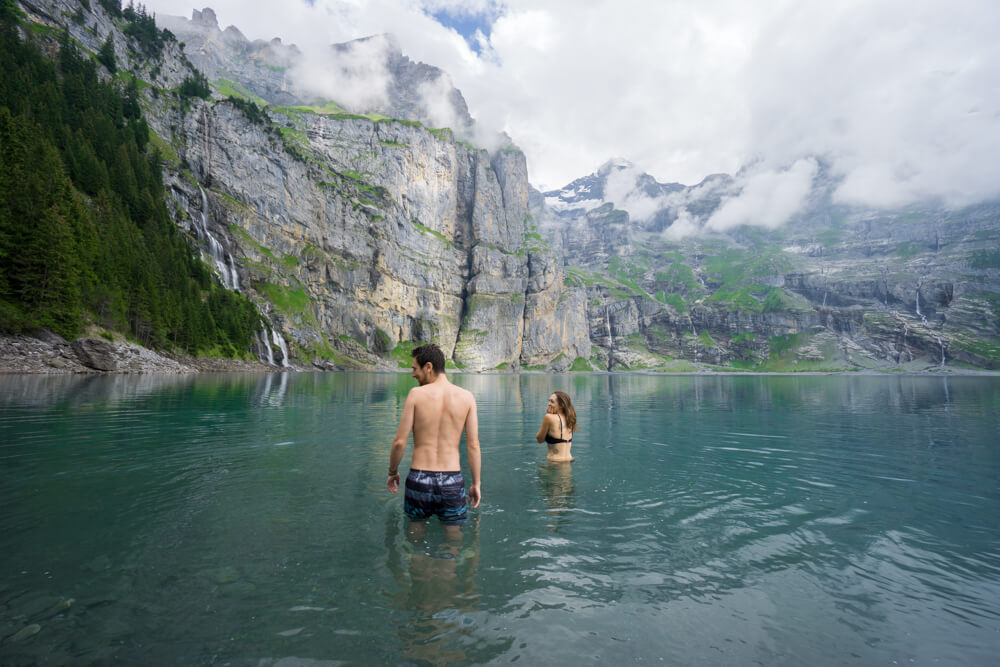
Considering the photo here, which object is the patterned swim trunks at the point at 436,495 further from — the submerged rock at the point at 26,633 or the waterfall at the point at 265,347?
the waterfall at the point at 265,347

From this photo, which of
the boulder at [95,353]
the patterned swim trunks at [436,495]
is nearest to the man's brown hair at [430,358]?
the patterned swim trunks at [436,495]

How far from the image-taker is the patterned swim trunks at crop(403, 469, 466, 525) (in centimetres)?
752

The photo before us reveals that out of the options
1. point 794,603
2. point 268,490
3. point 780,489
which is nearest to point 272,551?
point 268,490

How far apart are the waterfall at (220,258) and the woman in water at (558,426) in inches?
4074

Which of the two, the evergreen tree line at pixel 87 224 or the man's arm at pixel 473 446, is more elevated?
the evergreen tree line at pixel 87 224

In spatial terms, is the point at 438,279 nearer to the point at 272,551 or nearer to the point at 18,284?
the point at 18,284

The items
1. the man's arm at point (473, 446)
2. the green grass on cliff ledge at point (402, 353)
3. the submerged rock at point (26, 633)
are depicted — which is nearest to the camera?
the submerged rock at point (26, 633)

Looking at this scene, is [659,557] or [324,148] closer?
[659,557]

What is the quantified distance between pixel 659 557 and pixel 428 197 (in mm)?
200735

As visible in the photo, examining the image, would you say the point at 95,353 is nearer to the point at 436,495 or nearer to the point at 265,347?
the point at 265,347

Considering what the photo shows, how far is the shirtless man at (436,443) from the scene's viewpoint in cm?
728

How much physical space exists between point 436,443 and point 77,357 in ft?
192

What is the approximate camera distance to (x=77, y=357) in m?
45.9

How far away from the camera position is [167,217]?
82.1 m
